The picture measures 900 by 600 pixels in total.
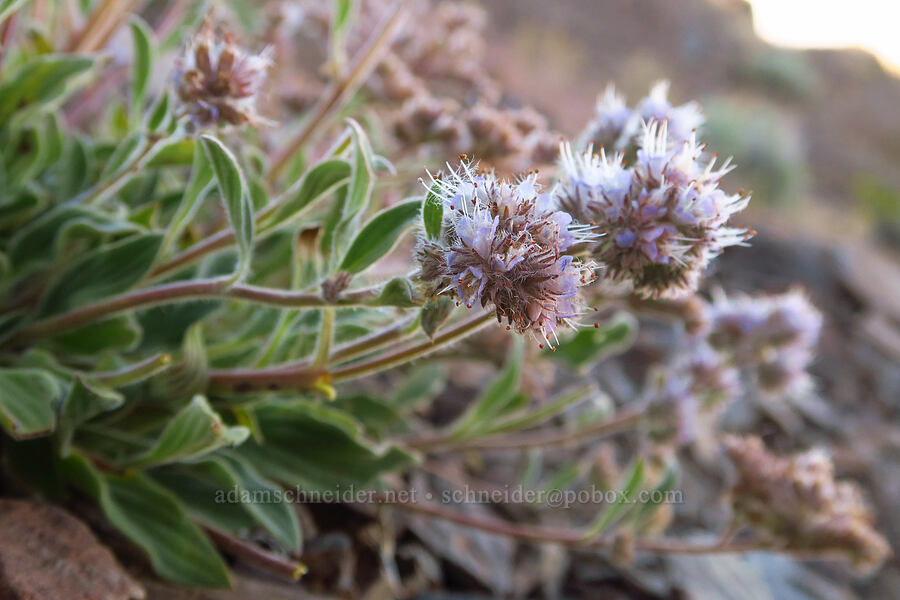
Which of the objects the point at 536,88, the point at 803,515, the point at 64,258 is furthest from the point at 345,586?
the point at 536,88

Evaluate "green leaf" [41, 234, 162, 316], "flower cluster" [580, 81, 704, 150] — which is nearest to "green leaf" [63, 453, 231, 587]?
"green leaf" [41, 234, 162, 316]

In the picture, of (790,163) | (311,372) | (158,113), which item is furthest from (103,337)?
(790,163)

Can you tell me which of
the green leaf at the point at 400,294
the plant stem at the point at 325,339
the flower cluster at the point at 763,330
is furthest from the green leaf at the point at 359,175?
the flower cluster at the point at 763,330

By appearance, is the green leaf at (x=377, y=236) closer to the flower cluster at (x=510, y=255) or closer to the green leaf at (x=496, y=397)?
the flower cluster at (x=510, y=255)

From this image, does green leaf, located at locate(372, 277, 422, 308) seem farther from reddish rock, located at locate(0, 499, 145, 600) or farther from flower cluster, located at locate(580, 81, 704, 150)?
reddish rock, located at locate(0, 499, 145, 600)

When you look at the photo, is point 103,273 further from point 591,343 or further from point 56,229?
point 591,343

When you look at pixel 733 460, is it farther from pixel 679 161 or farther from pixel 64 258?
pixel 64 258
